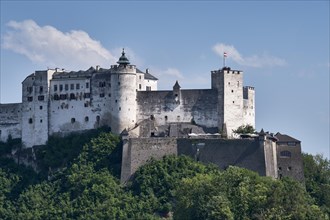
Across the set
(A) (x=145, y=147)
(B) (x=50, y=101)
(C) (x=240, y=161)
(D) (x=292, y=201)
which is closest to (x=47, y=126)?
(B) (x=50, y=101)

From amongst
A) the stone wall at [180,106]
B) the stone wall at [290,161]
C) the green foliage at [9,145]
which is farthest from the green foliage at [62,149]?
the stone wall at [290,161]

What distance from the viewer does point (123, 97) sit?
10781 centimetres

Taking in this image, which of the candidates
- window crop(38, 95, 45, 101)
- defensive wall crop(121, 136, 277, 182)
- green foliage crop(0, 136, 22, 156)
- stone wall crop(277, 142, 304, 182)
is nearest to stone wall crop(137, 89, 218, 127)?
defensive wall crop(121, 136, 277, 182)

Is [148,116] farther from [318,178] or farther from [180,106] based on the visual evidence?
→ [318,178]

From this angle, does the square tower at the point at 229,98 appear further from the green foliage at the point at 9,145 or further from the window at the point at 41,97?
the green foliage at the point at 9,145

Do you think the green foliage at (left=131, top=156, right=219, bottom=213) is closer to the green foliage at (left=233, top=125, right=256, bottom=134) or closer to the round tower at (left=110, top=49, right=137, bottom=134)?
the green foliage at (left=233, top=125, right=256, bottom=134)

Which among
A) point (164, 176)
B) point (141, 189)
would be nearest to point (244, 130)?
point (164, 176)

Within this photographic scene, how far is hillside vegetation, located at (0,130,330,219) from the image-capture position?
9450 centimetres

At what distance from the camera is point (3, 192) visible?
109000 mm

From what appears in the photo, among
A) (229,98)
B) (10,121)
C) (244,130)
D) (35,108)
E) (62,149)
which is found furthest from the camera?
(10,121)

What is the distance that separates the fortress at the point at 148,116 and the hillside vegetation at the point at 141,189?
3.86ft

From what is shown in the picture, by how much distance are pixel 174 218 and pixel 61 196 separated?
465 inches

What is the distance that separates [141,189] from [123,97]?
9.02 m

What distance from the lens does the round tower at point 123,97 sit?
10769 centimetres
